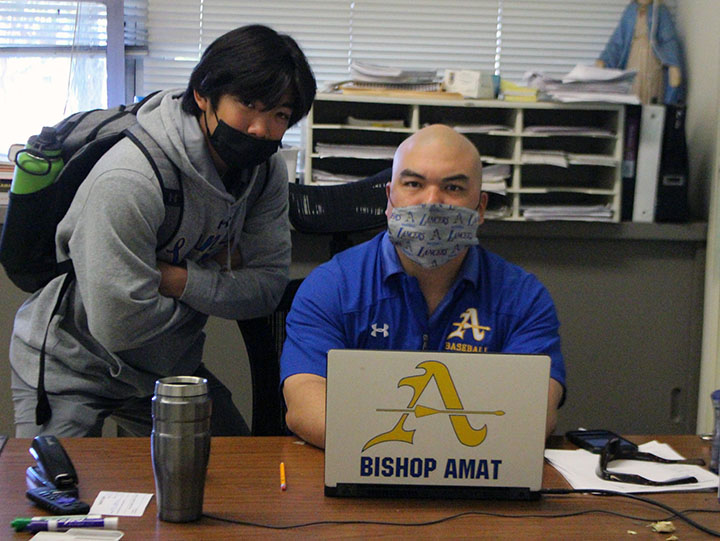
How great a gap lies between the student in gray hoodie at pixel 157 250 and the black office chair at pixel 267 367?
7 cm

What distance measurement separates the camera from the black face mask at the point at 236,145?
1.77 meters

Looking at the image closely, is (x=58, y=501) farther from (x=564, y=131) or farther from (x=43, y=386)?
(x=564, y=131)

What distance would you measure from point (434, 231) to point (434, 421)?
1.94 ft

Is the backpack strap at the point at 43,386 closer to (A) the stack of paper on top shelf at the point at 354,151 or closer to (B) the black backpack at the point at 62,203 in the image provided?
(B) the black backpack at the point at 62,203

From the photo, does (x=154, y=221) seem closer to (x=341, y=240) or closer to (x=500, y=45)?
(x=341, y=240)

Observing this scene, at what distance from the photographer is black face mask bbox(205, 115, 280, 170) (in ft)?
5.80

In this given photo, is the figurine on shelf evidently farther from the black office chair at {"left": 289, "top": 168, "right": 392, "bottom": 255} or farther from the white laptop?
the white laptop

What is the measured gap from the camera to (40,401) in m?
1.74

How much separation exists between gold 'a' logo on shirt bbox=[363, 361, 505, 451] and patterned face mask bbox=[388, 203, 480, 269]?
559mm

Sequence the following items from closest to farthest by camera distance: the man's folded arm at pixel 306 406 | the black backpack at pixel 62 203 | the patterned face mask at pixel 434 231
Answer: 1. the man's folded arm at pixel 306 406
2. the patterned face mask at pixel 434 231
3. the black backpack at pixel 62 203

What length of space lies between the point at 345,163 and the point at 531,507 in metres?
1.75

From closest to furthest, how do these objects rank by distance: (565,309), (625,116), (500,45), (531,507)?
(531,507) < (625,116) < (565,309) < (500,45)

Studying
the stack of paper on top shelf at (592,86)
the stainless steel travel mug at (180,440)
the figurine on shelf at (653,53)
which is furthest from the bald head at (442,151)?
the figurine on shelf at (653,53)

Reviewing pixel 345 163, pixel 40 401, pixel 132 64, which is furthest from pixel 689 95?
pixel 40 401
